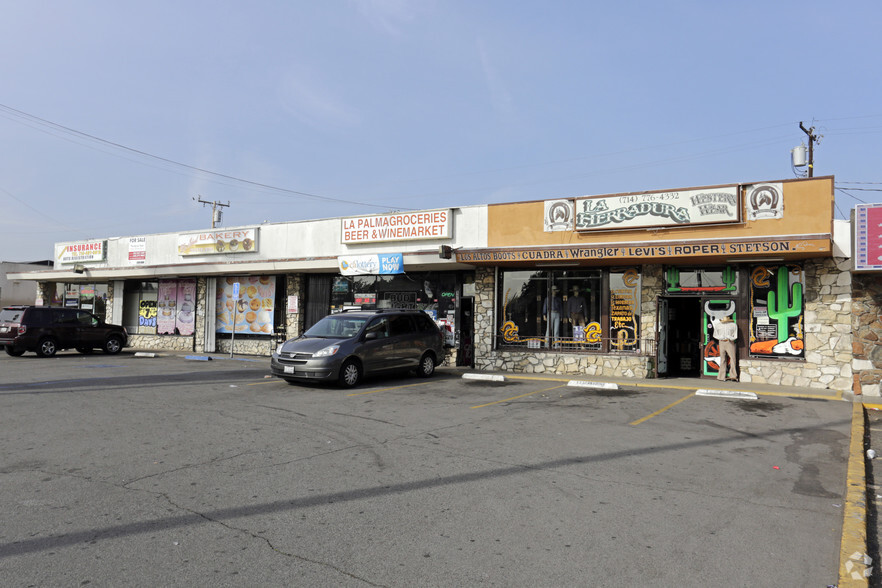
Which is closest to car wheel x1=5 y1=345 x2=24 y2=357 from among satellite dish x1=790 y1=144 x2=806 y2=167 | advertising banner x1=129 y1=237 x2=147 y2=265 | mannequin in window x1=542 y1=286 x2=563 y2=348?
advertising banner x1=129 y1=237 x2=147 y2=265

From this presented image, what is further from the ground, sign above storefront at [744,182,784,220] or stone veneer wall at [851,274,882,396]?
sign above storefront at [744,182,784,220]

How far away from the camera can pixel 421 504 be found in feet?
16.9

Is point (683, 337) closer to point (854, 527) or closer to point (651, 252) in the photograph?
point (651, 252)

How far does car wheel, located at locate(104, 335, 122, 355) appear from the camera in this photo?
22469 millimetres

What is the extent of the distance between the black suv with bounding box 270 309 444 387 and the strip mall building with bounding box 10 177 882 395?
9.63 feet

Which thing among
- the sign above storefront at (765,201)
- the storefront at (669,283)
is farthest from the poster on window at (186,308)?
the sign above storefront at (765,201)

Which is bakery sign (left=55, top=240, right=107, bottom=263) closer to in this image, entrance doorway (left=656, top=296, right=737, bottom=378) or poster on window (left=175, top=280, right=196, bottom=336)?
poster on window (left=175, top=280, right=196, bottom=336)

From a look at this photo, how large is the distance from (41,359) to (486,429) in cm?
1780

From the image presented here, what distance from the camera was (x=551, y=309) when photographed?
17438 mm

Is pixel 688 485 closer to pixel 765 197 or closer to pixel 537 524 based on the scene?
pixel 537 524

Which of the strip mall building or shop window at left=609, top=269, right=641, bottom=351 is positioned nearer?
the strip mall building

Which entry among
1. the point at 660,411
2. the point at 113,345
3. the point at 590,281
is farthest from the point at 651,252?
the point at 113,345

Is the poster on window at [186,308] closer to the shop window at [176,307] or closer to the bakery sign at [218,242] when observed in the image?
the shop window at [176,307]

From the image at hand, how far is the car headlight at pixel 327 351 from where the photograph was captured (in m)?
12.6
